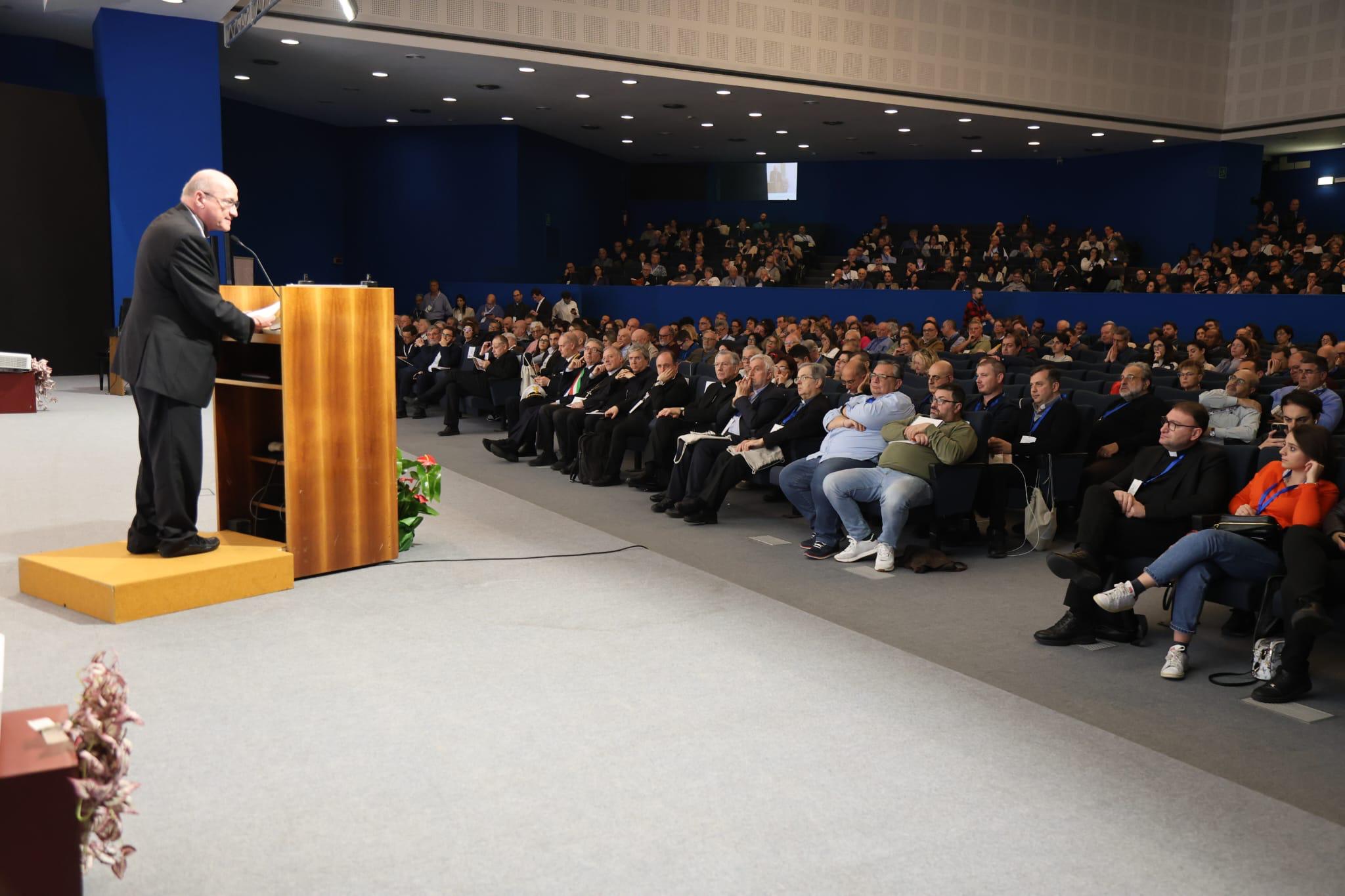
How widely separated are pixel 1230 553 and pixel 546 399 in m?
6.03

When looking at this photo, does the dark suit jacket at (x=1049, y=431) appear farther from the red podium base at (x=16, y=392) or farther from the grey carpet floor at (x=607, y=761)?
the red podium base at (x=16, y=392)

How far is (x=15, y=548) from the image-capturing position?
191 inches

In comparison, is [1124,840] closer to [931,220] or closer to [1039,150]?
[1039,150]

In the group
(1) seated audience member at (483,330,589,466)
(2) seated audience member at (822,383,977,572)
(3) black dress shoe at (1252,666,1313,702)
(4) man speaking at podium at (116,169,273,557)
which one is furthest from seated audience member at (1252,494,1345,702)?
(1) seated audience member at (483,330,589,466)

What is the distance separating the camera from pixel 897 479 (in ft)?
17.9

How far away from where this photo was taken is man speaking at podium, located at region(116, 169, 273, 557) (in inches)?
153

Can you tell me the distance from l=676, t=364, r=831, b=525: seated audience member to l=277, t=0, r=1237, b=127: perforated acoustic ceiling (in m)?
8.72

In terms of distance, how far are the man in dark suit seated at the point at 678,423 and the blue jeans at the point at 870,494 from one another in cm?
178

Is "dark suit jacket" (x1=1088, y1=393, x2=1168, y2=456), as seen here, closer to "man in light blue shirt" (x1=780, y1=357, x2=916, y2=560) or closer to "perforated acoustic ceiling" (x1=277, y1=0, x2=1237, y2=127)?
"man in light blue shirt" (x1=780, y1=357, x2=916, y2=560)

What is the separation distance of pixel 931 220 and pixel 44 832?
2363 centimetres

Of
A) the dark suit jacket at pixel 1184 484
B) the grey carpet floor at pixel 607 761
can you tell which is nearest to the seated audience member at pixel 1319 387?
the dark suit jacket at pixel 1184 484

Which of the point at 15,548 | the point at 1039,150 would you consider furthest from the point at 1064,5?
the point at 15,548

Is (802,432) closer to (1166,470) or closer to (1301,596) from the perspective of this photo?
(1166,470)

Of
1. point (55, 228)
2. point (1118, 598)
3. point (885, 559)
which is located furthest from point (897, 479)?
point (55, 228)
